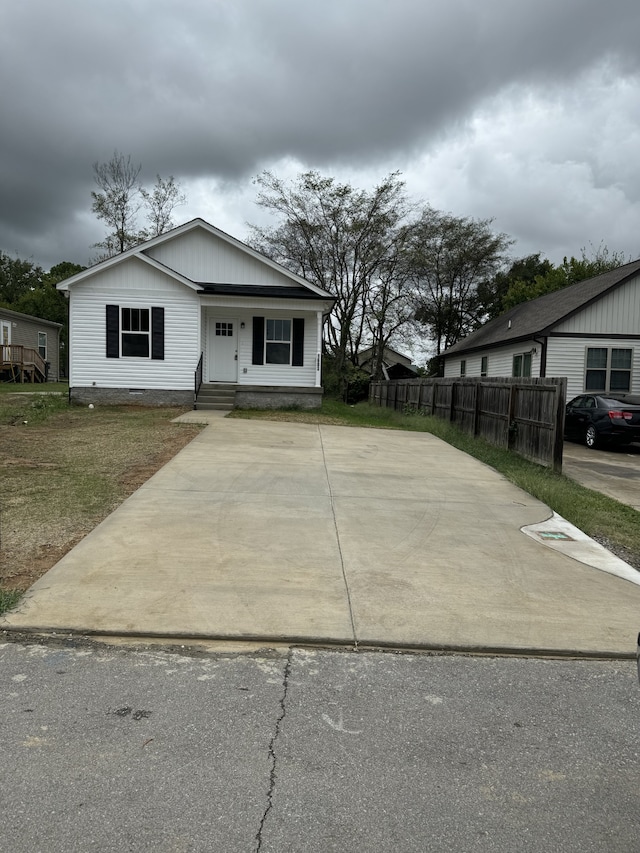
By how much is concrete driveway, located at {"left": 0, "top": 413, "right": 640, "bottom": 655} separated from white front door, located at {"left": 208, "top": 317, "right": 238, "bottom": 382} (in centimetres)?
1209

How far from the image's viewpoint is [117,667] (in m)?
3.58

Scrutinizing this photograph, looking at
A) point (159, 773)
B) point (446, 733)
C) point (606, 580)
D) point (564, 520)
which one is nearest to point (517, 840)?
point (446, 733)

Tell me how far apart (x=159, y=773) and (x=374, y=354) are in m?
40.0

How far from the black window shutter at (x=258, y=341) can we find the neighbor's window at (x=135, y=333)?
3.41 m

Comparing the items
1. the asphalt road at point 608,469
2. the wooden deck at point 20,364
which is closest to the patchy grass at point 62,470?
the asphalt road at point 608,469

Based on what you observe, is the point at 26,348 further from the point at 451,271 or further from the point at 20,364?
the point at 451,271

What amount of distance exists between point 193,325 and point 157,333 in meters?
1.12

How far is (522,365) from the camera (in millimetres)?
24062

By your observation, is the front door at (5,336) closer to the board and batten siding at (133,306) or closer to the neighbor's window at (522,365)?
the board and batten siding at (133,306)

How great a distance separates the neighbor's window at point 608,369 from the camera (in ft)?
71.5

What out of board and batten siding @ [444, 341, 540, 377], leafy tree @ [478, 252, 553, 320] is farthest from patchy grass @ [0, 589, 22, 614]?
leafy tree @ [478, 252, 553, 320]

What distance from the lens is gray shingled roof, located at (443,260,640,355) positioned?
70.1 feet

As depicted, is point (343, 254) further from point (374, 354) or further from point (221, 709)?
point (221, 709)

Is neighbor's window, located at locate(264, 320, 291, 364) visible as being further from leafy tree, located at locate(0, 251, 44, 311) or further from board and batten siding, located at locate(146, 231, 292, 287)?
leafy tree, located at locate(0, 251, 44, 311)
